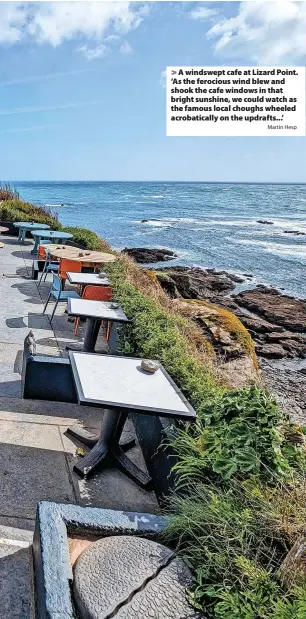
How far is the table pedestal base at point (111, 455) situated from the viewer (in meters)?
3.58

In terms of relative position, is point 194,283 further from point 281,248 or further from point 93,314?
point 281,248

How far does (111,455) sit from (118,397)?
2.90 ft

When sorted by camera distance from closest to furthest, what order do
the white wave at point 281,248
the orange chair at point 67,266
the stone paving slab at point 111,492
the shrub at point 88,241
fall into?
the stone paving slab at point 111,492 < the orange chair at point 67,266 < the shrub at point 88,241 < the white wave at point 281,248

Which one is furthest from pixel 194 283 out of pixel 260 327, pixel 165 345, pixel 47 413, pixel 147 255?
pixel 47 413

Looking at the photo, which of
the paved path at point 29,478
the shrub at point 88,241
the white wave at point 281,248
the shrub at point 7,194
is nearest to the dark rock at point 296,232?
the white wave at point 281,248

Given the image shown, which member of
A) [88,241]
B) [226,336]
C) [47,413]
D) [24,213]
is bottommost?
[226,336]

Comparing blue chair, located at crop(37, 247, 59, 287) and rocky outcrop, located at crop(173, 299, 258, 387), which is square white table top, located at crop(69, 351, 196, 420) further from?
blue chair, located at crop(37, 247, 59, 287)

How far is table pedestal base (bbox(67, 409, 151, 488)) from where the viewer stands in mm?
3576

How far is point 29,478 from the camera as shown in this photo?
3391mm

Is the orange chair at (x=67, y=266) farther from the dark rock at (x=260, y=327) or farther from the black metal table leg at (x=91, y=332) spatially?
the dark rock at (x=260, y=327)

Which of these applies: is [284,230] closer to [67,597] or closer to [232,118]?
[232,118]

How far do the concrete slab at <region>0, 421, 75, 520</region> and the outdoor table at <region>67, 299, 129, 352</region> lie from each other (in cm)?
134

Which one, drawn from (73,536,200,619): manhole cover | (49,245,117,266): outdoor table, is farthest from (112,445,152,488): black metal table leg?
(49,245,117,266): outdoor table

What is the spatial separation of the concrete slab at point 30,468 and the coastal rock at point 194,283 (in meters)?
10.1
